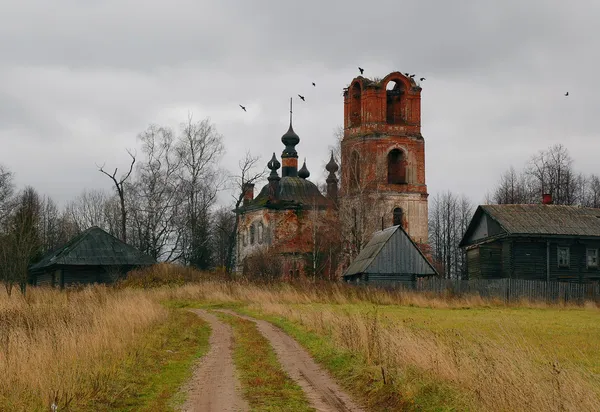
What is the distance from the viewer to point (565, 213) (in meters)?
45.1

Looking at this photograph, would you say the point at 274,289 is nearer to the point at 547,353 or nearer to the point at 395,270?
the point at 395,270

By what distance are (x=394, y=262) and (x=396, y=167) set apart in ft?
65.3

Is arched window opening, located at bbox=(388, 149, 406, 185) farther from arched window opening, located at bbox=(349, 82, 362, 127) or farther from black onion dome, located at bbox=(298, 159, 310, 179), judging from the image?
black onion dome, located at bbox=(298, 159, 310, 179)

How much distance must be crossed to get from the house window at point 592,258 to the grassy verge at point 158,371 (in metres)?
31.2

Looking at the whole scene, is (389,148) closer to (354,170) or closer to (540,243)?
(354,170)

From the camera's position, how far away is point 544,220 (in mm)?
44094

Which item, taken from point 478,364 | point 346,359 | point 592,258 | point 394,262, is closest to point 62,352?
Result: point 346,359

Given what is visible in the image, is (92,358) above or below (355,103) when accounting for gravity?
below

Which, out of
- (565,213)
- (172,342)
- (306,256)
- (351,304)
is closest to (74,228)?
(306,256)

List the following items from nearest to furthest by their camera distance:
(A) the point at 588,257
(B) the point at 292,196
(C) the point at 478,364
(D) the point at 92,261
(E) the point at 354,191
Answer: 1. (C) the point at 478,364
2. (D) the point at 92,261
3. (A) the point at 588,257
4. (E) the point at 354,191
5. (B) the point at 292,196

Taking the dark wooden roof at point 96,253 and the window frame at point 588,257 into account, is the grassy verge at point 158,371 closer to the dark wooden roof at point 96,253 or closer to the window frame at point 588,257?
the dark wooden roof at point 96,253

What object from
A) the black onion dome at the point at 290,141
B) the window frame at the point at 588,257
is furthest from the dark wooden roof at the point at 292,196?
the window frame at the point at 588,257

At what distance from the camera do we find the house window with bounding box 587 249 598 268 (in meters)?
44.9

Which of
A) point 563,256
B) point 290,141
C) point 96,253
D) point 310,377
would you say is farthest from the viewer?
point 290,141
